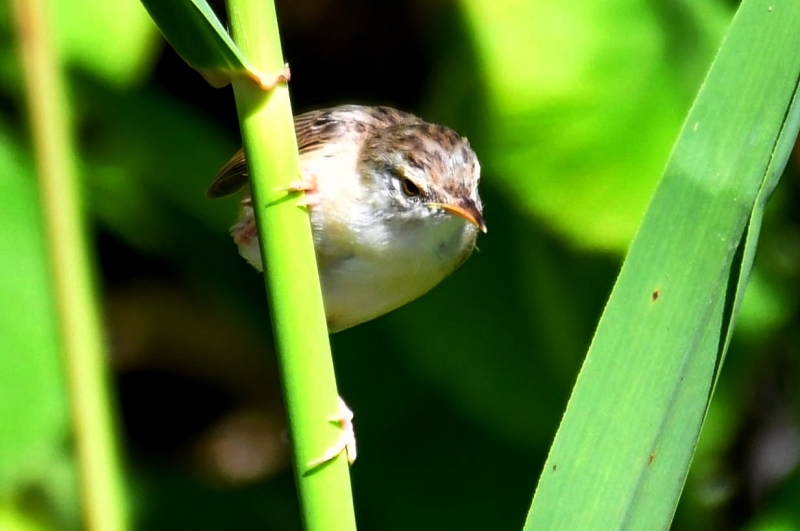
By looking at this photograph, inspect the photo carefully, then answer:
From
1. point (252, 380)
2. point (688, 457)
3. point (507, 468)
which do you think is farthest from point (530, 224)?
point (688, 457)

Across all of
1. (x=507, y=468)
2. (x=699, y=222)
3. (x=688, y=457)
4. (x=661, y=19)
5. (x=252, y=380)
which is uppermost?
(x=661, y=19)

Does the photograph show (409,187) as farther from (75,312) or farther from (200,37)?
(200,37)

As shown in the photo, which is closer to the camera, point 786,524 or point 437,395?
point 786,524

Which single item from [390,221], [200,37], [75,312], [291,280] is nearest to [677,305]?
[291,280]

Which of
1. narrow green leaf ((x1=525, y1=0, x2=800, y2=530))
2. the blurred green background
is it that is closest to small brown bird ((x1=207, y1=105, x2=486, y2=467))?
the blurred green background

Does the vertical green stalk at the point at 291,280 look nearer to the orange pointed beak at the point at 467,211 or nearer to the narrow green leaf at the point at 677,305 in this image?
the narrow green leaf at the point at 677,305

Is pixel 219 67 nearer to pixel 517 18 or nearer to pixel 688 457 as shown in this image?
pixel 688 457
